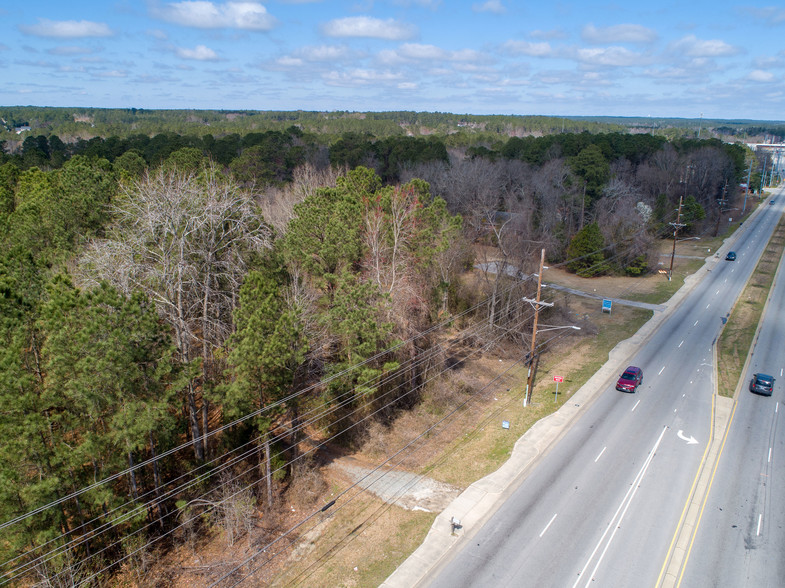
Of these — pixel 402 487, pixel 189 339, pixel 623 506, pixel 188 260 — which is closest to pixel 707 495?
pixel 623 506

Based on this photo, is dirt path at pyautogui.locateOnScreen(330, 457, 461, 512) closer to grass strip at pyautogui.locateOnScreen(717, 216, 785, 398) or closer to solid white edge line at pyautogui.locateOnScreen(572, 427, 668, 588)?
solid white edge line at pyautogui.locateOnScreen(572, 427, 668, 588)

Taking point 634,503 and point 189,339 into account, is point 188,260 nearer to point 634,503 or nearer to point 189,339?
point 189,339

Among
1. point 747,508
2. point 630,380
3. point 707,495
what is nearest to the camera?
point 747,508

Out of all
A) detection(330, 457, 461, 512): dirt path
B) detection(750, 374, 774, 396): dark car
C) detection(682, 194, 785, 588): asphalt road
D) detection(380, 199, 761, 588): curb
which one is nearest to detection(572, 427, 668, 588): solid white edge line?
detection(682, 194, 785, 588): asphalt road

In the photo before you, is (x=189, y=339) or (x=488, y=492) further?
(x=189, y=339)

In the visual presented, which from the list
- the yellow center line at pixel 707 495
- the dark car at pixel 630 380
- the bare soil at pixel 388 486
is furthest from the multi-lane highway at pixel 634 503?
the bare soil at pixel 388 486

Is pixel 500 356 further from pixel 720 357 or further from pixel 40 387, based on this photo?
pixel 40 387

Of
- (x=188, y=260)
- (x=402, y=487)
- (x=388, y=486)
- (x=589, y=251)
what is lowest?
(x=388, y=486)
